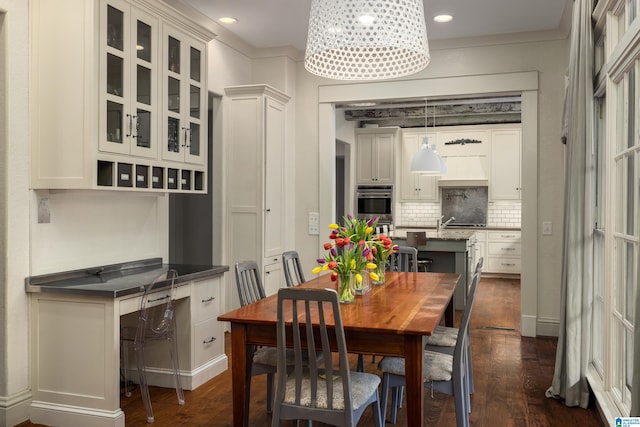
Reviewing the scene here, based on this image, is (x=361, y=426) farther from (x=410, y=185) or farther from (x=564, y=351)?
(x=410, y=185)

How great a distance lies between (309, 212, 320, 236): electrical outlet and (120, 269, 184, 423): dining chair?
259 centimetres

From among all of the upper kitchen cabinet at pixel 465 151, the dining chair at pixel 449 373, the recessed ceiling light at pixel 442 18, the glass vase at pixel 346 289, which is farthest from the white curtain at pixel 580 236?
the upper kitchen cabinet at pixel 465 151

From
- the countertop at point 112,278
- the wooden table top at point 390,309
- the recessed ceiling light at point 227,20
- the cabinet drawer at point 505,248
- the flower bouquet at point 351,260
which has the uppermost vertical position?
the recessed ceiling light at point 227,20

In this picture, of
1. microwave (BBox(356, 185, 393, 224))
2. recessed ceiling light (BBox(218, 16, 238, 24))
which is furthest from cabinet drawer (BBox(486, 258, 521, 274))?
recessed ceiling light (BBox(218, 16, 238, 24))

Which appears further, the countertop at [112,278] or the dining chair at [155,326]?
the dining chair at [155,326]

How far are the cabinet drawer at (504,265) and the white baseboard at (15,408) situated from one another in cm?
788

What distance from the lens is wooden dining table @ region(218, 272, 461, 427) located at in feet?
7.97

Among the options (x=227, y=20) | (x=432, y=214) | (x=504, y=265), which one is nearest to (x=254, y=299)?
(x=227, y=20)

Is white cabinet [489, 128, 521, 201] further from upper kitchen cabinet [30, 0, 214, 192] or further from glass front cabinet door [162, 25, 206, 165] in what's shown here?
upper kitchen cabinet [30, 0, 214, 192]

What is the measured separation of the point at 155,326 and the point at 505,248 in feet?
24.3

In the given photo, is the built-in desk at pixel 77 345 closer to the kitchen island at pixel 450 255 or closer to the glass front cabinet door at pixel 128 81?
the glass front cabinet door at pixel 128 81

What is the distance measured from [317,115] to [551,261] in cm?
282

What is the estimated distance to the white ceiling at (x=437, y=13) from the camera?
184 inches

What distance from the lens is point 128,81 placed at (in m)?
3.49
